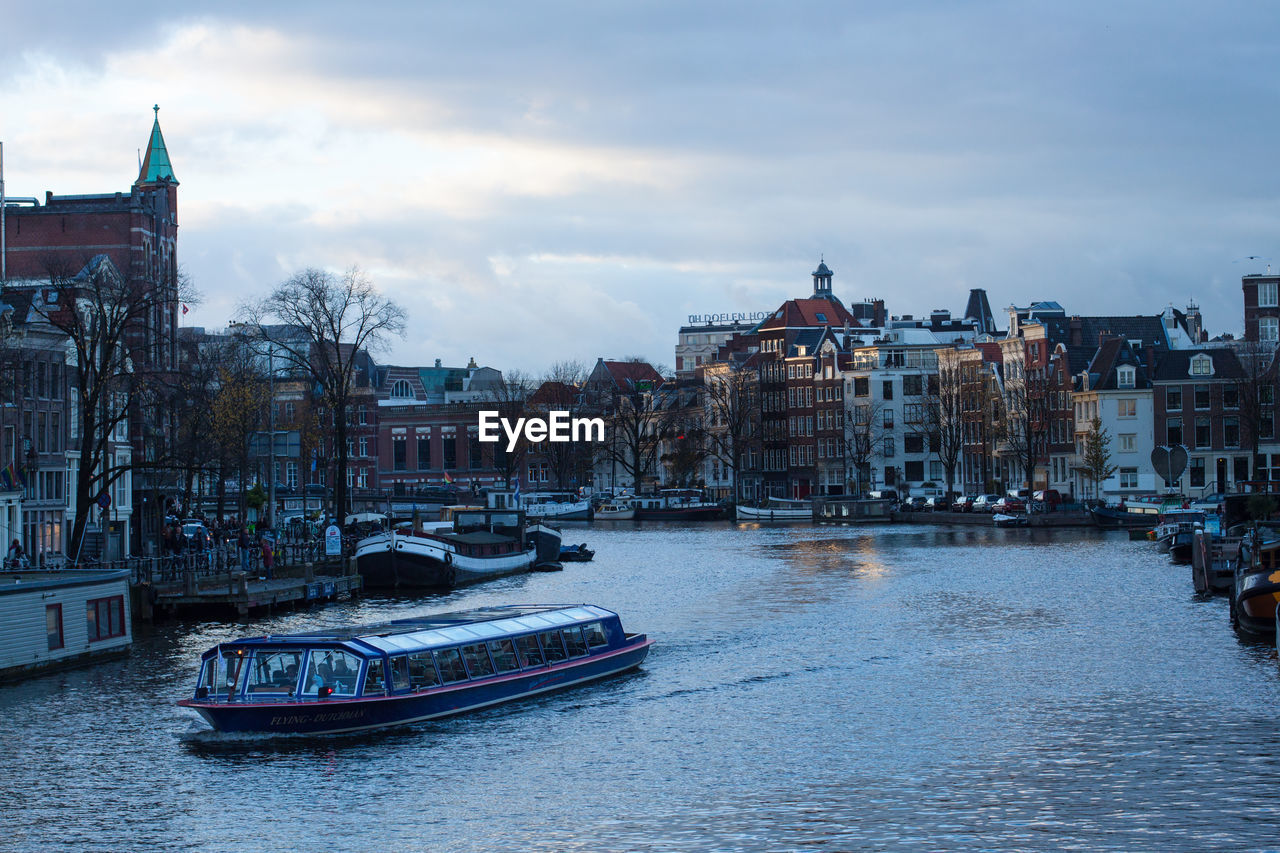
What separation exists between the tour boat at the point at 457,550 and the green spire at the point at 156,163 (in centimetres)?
2952

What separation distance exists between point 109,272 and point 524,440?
9713 cm

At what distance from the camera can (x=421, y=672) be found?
43688 millimetres

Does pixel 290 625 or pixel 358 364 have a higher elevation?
pixel 358 364

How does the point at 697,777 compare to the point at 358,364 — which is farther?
the point at 358,364

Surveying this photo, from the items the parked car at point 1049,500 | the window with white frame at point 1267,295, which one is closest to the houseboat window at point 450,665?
the parked car at point 1049,500

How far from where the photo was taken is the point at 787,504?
532ft

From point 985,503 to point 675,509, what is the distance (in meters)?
33.3

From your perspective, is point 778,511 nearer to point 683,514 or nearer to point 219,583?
point 683,514

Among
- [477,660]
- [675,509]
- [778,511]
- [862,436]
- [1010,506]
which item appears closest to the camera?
[477,660]

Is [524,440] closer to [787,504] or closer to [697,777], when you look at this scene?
[787,504]

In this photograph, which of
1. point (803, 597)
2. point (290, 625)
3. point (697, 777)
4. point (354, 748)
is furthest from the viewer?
point (803, 597)

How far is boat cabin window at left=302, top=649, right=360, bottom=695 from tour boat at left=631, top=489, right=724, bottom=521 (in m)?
121

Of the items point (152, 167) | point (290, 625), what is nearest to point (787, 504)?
point (152, 167)

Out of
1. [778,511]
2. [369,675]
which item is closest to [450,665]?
[369,675]
